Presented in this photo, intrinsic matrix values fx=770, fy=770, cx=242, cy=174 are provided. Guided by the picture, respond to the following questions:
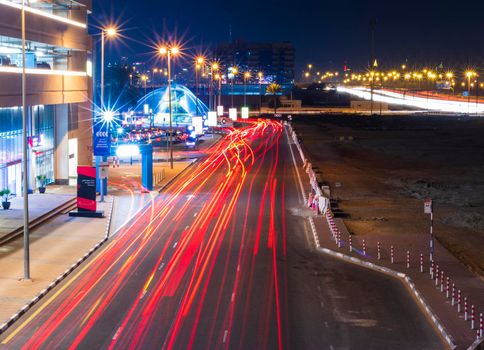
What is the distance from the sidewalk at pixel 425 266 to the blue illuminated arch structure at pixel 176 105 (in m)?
85.4

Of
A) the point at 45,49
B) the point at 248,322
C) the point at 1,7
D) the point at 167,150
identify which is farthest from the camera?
the point at 167,150

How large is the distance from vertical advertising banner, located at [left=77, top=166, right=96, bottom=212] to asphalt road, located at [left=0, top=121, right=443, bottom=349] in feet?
8.01

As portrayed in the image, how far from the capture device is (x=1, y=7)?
35688mm

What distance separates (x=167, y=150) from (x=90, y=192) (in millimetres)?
43978

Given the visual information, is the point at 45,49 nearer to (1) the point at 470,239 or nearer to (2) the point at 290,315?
(1) the point at 470,239

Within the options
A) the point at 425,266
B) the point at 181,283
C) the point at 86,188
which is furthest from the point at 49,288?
the point at 86,188

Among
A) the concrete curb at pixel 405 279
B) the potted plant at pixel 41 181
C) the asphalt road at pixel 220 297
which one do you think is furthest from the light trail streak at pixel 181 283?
the potted plant at pixel 41 181

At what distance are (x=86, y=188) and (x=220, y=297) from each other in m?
16.1

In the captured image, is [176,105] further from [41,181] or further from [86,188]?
[86,188]

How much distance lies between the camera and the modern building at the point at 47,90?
1500 inches

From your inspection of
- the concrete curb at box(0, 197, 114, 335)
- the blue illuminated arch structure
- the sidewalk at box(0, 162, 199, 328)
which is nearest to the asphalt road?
the concrete curb at box(0, 197, 114, 335)

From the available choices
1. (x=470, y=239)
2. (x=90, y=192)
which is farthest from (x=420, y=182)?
(x=90, y=192)

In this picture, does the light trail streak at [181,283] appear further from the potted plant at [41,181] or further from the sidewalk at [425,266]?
the potted plant at [41,181]

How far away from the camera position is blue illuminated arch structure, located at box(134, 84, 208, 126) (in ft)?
396
